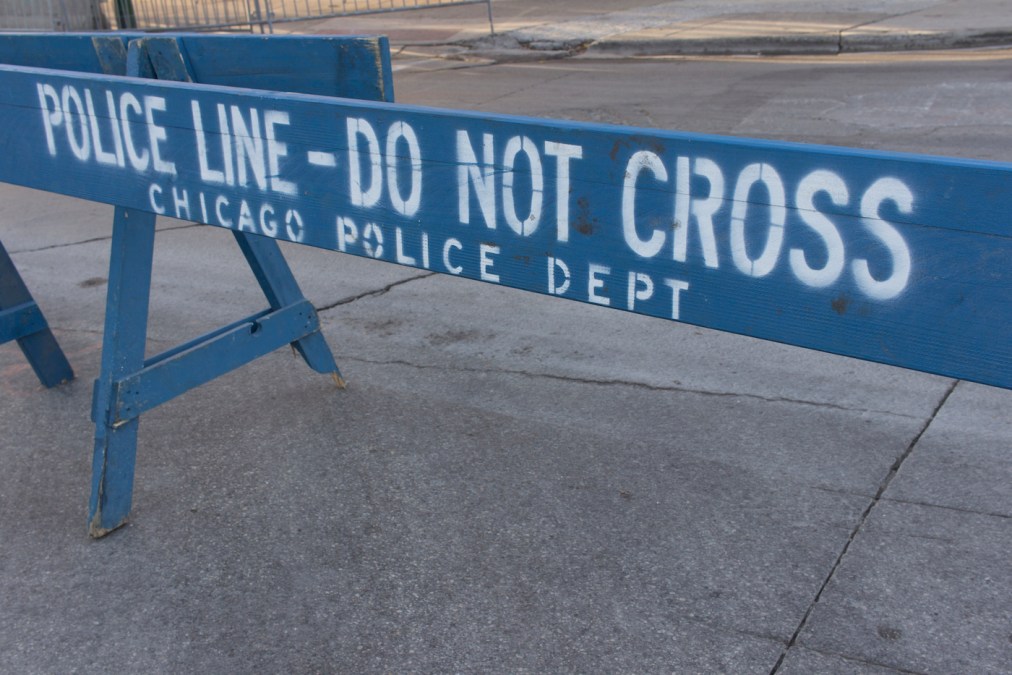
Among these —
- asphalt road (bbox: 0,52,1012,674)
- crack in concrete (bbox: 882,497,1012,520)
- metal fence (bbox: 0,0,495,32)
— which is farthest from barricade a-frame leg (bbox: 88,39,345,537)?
metal fence (bbox: 0,0,495,32)

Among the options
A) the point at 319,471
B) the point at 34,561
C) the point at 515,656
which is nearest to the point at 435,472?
the point at 319,471

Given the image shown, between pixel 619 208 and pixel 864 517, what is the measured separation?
1.52 m

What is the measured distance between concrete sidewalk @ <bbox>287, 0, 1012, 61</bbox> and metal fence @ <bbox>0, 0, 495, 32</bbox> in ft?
1.84

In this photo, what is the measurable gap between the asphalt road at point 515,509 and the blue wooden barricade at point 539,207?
0.48 m

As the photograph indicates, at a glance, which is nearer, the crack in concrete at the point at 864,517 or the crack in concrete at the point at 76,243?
the crack in concrete at the point at 864,517

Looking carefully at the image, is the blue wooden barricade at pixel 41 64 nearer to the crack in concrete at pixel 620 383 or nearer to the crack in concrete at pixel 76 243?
the crack in concrete at pixel 620 383

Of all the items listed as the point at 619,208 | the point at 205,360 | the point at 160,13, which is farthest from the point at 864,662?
the point at 160,13

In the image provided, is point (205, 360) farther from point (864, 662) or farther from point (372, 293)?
point (864, 662)

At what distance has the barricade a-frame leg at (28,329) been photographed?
13.6 feet

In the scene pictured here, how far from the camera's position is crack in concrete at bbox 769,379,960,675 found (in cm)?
264

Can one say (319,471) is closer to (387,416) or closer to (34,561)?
(387,416)

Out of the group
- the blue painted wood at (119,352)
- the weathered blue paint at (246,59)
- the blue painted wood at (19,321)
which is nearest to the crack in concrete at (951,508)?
the weathered blue paint at (246,59)

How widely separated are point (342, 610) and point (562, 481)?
0.93 meters

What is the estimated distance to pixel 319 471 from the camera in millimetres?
3627
